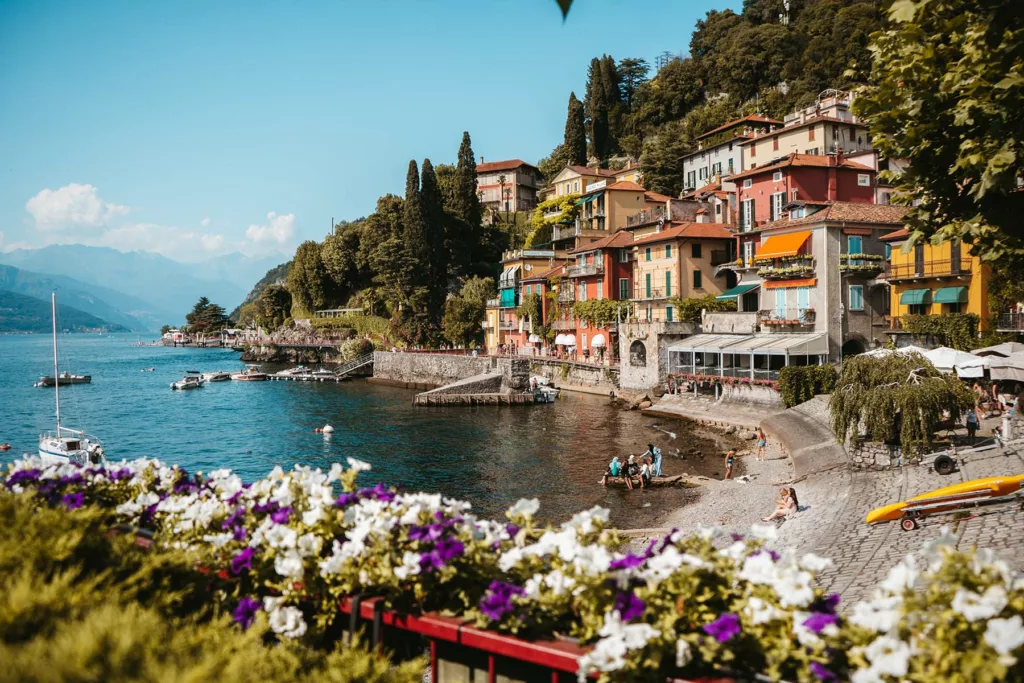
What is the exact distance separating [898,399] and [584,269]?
4093cm

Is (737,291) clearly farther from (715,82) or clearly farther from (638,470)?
(715,82)

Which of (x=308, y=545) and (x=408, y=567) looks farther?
(x=308, y=545)

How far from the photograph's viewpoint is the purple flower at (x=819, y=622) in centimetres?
306

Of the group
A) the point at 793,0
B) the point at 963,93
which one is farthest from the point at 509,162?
the point at 963,93

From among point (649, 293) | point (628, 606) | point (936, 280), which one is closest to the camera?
point (628, 606)

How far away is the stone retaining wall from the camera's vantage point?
62250 millimetres

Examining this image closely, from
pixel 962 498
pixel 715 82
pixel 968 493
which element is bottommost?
pixel 962 498

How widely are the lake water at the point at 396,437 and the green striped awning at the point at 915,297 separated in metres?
13.5

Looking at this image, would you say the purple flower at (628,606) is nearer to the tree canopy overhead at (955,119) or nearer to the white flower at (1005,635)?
the white flower at (1005,635)

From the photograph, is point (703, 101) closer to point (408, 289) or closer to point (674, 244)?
point (408, 289)

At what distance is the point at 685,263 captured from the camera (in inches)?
1944

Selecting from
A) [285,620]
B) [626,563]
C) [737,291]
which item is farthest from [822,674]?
[737,291]

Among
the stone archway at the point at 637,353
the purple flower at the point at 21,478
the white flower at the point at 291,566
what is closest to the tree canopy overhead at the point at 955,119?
the white flower at the point at 291,566

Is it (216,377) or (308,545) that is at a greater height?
(308,545)
